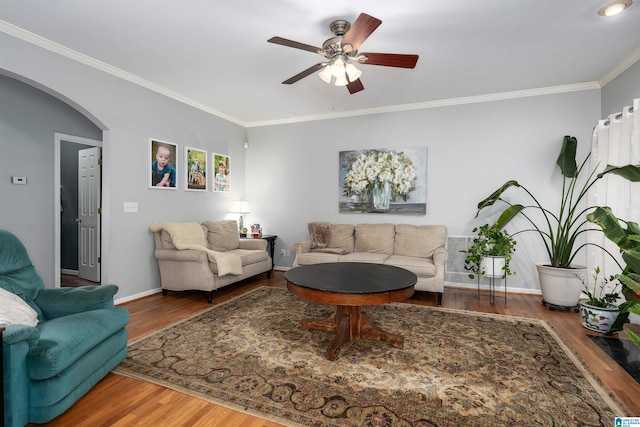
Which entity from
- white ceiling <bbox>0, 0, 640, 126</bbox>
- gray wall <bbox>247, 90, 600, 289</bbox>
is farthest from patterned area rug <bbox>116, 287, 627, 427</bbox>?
white ceiling <bbox>0, 0, 640, 126</bbox>

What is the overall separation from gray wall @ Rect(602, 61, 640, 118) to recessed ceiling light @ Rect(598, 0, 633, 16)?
46.0 inches

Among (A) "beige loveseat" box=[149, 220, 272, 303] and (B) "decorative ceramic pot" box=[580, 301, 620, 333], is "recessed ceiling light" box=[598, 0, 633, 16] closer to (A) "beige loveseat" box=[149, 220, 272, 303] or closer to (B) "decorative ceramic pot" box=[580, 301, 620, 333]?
(B) "decorative ceramic pot" box=[580, 301, 620, 333]

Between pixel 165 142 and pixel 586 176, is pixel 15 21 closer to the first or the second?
pixel 165 142

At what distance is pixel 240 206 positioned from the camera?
5.43m

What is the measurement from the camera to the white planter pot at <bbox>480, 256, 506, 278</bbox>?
3.76m

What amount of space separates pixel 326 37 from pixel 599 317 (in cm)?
362

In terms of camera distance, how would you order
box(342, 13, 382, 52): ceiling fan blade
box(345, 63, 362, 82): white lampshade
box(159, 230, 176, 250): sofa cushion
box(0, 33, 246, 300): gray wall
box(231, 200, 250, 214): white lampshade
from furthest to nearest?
box(231, 200, 250, 214): white lampshade, box(159, 230, 176, 250): sofa cushion, box(0, 33, 246, 300): gray wall, box(345, 63, 362, 82): white lampshade, box(342, 13, 382, 52): ceiling fan blade

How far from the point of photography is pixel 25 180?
3.75 meters

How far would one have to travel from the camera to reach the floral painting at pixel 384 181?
4699 millimetres

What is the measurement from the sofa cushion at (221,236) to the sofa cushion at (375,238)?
1.91 meters

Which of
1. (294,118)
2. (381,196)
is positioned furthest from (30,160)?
(381,196)

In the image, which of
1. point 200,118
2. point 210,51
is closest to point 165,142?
point 200,118

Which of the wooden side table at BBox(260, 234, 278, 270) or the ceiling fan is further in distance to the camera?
the wooden side table at BBox(260, 234, 278, 270)

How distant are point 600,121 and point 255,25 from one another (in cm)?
394
